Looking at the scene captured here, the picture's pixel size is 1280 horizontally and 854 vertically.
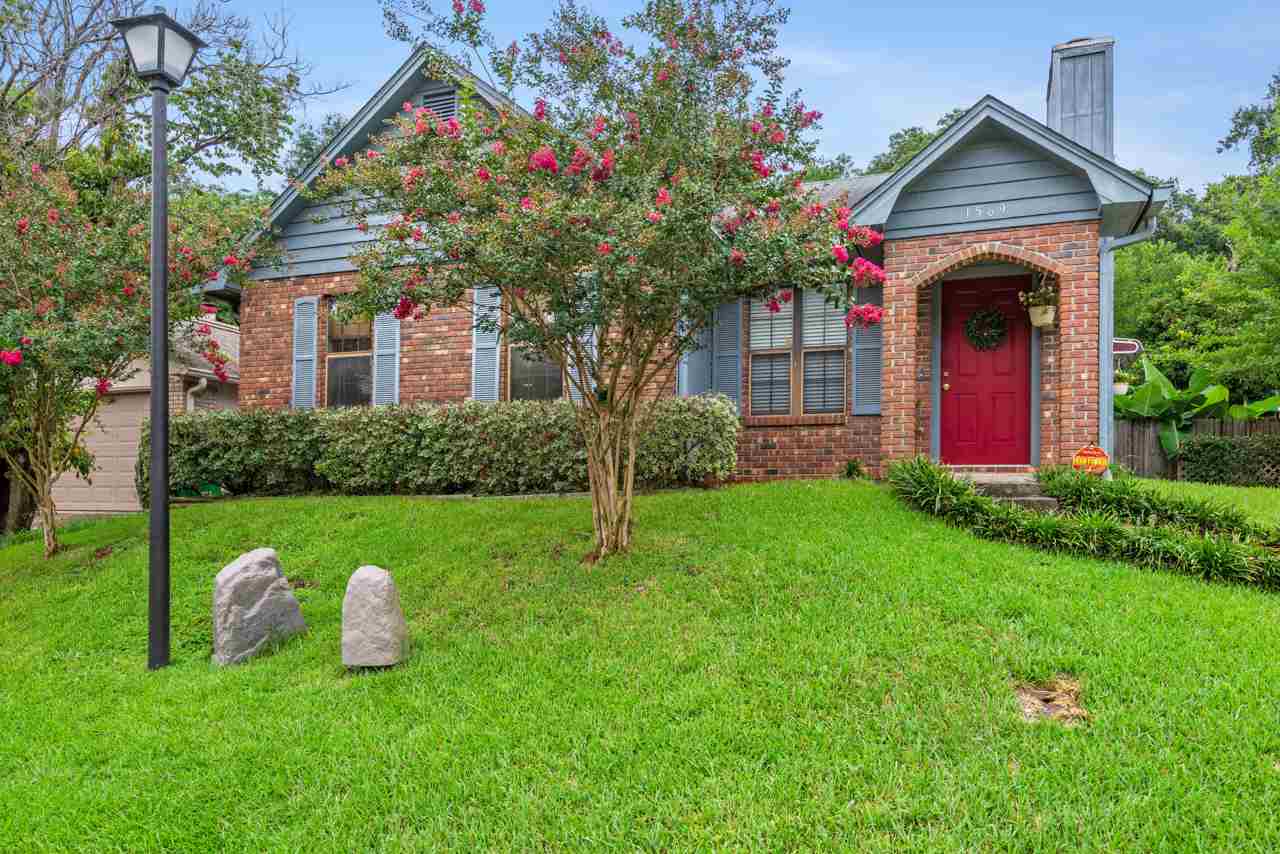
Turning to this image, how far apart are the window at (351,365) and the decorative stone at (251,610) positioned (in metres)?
5.63

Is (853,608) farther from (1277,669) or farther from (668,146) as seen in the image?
(668,146)

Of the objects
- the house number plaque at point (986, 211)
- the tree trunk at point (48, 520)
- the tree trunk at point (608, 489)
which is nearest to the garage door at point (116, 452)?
the tree trunk at point (48, 520)

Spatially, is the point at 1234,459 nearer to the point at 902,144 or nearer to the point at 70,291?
the point at 70,291

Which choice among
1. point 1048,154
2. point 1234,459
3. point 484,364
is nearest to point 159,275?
point 484,364

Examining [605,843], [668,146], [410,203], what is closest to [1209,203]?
[668,146]

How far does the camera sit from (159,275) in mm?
5094

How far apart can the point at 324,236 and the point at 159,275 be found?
5913mm

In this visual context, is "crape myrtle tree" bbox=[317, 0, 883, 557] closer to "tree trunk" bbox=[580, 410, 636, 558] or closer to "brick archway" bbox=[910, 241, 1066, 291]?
"tree trunk" bbox=[580, 410, 636, 558]

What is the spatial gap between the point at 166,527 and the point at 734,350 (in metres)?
6.39

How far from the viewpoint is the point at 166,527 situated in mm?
5094

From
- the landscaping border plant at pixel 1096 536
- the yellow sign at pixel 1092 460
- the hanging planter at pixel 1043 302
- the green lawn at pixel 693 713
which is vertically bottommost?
the green lawn at pixel 693 713

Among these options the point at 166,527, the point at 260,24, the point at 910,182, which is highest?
the point at 260,24

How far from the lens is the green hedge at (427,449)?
8.34 m

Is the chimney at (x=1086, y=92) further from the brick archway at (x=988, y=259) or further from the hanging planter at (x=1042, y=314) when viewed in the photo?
the hanging planter at (x=1042, y=314)
